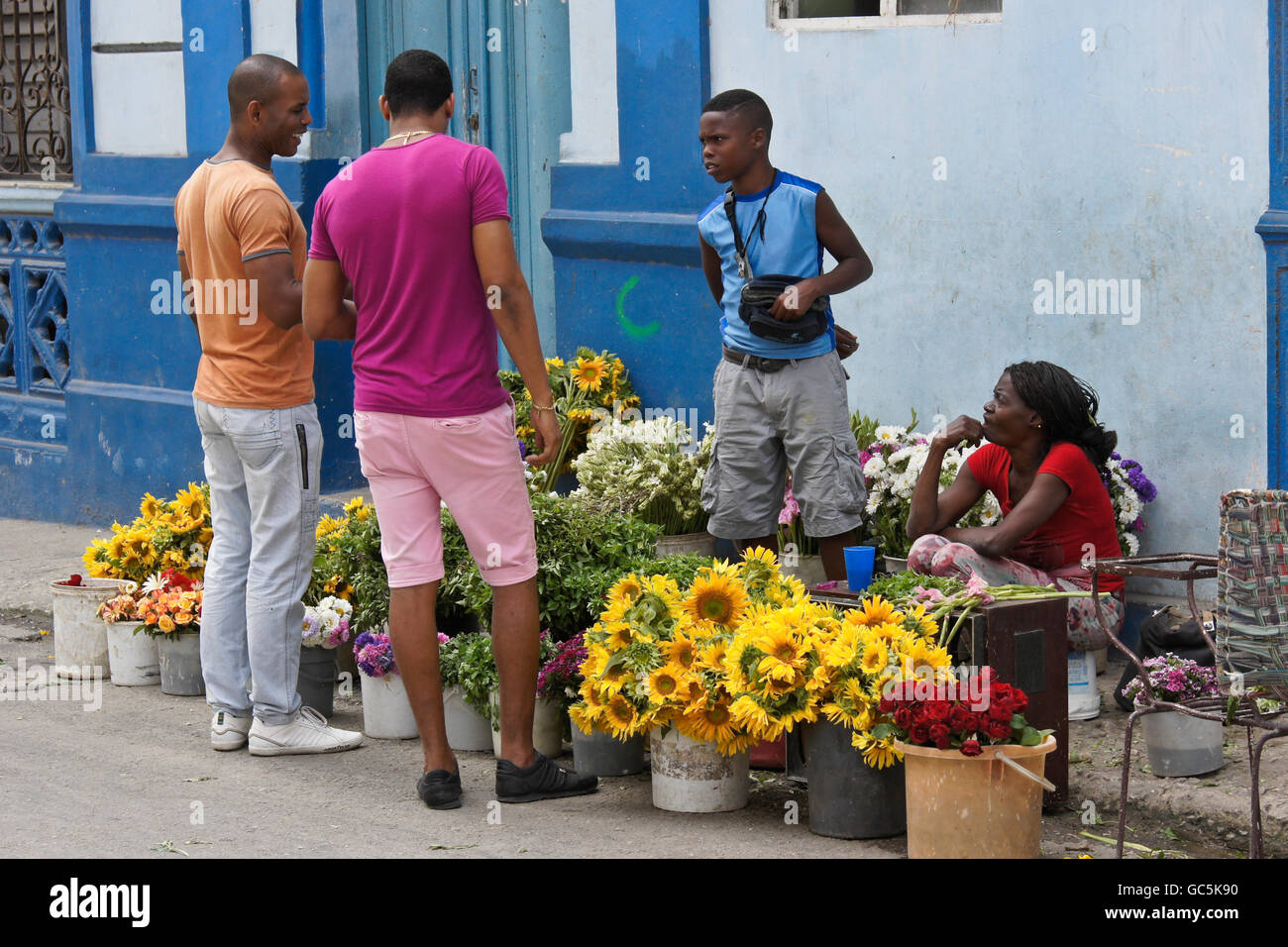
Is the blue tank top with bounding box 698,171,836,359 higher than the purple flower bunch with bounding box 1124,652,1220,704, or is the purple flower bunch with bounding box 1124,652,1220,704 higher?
the blue tank top with bounding box 698,171,836,359

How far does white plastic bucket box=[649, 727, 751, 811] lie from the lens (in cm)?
507

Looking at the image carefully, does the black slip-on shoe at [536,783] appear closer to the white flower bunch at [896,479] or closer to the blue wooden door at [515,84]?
the white flower bunch at [896,479]

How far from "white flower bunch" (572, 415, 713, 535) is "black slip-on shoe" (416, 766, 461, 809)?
2.03m

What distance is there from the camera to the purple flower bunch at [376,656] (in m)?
5.89

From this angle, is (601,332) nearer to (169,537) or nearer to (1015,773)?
(169,537)

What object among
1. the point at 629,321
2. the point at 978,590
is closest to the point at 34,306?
the point at 629,321

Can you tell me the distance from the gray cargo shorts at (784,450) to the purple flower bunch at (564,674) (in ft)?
3.34

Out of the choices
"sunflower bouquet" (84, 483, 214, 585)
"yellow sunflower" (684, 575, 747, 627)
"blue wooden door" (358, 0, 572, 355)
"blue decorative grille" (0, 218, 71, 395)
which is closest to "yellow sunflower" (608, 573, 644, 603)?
"yellow sunflower" (684, 575, 747, 627)

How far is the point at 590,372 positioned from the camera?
25.5 feet

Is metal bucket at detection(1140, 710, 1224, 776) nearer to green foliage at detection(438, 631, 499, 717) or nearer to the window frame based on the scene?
green foliage at detection(438, 631, 499, 717)

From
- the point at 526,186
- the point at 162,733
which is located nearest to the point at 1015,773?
the point at 162,733

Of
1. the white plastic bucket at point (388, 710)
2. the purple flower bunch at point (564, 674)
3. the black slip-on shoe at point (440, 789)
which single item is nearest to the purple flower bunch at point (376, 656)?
the white plastic bucket at point (388, 710)

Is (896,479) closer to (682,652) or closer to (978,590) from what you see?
(978,590)

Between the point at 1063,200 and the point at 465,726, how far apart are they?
116 inches
